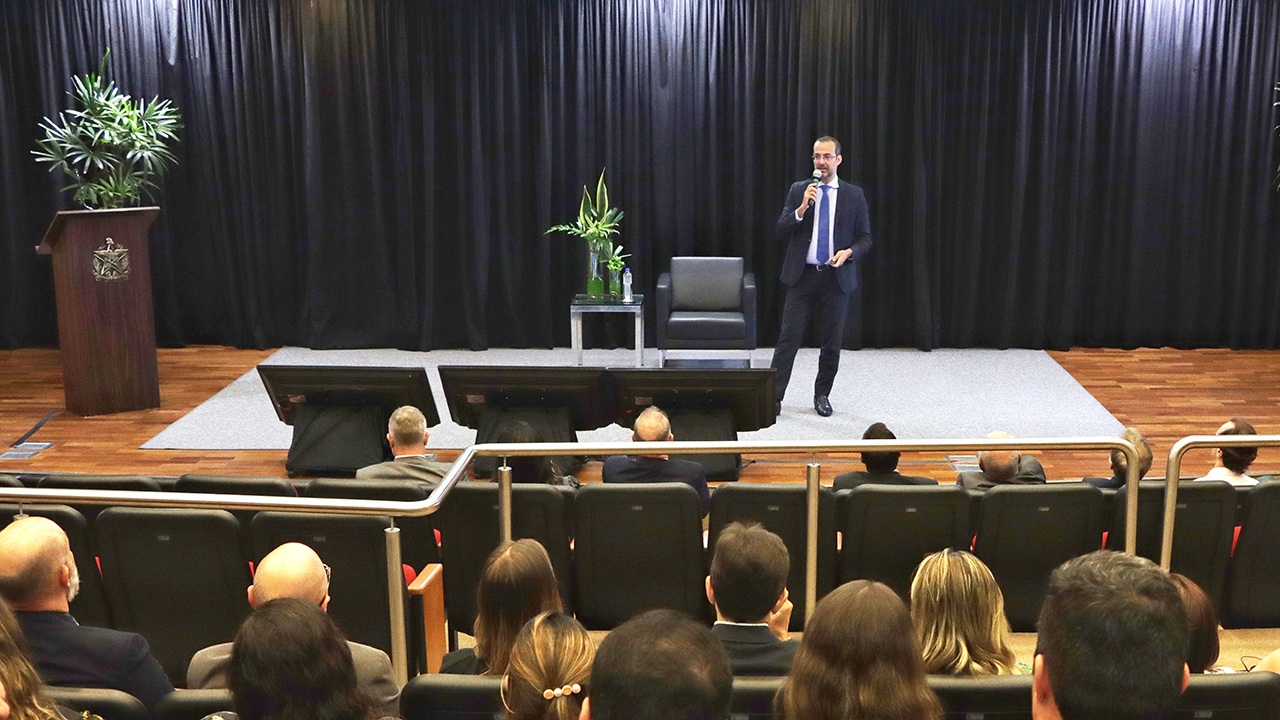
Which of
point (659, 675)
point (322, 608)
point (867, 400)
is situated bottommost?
point (867, 400)

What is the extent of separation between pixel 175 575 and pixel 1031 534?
8.51ft

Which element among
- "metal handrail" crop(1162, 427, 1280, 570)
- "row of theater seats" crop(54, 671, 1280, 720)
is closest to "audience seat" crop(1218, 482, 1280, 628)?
"metal handrail" crop(1162, 427, 1280, 570)

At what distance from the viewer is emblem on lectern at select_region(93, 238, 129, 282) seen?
7.34 m

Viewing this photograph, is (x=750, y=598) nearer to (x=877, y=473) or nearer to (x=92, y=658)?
(x=92, y=658)

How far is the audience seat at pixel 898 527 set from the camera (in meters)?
3.73

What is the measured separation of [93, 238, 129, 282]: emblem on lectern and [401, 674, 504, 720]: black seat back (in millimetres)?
5875

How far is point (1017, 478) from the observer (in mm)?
4629

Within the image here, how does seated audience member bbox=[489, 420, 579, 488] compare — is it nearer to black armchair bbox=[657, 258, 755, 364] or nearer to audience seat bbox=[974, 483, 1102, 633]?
audience seat bbox=[974, 483, 1102, 633]

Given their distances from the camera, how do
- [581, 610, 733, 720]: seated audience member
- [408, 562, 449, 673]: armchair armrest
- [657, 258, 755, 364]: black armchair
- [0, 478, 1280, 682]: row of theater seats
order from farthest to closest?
[657, 258, 755, 364]: black armchair < [0, 478, 1280, 682]: row of theater seats < [408, 562, 449, 673]: armchair armrest < [581, 610, 733, 720]: seated audience member

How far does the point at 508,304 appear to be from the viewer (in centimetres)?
960

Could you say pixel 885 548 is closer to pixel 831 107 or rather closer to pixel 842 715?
pixel 842 715

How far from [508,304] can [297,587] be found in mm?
6951

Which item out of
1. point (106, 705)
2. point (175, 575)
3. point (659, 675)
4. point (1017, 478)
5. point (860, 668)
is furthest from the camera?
point (1017, 478)

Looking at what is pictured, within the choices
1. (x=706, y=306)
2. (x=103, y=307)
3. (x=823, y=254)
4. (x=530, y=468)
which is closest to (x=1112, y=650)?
(x=530, y=468)
